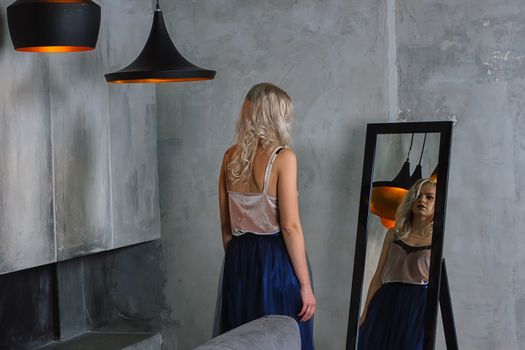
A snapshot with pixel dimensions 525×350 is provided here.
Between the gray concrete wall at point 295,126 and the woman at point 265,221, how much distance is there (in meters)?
0.94

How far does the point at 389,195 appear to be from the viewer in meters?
4.09

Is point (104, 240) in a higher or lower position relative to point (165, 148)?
lower

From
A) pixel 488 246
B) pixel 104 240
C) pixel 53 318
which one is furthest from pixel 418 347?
pixel 53 318

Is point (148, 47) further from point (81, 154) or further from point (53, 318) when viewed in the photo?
point (53, 318)

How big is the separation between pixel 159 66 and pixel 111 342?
197 centimetres

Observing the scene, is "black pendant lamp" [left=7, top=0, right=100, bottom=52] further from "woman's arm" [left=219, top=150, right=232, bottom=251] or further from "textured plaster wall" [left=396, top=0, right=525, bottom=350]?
"textured plaster wall" [left=396, top=0, right=525, bottom=350]

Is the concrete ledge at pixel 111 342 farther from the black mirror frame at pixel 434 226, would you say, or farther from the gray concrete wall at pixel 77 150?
the black mirror frame at pixel 434 226

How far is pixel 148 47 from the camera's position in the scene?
3.75 meters

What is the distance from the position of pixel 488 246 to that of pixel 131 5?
8.01 ft

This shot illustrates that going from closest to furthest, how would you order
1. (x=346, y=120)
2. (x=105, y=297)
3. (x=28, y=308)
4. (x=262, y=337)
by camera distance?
(x=262, y=337)
(x=346, y=120)
(x=28, y=308)
(x=105, y=297)

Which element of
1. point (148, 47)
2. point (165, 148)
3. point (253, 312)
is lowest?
point (253, 312)

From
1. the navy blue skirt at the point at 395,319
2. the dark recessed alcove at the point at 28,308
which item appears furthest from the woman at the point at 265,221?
the dark recessed alcove at the point at 28,308

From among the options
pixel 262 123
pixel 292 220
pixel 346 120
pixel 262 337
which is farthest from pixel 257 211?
pixel 262 337

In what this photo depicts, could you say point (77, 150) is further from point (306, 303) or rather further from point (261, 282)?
point (306, 303)
